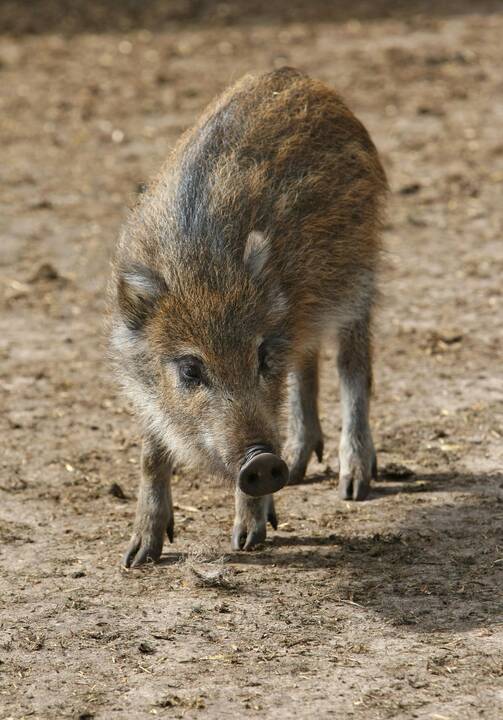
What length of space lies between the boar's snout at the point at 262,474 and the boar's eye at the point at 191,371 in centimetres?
55

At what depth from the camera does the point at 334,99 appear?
6.30 metres

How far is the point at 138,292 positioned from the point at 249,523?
3.25ft

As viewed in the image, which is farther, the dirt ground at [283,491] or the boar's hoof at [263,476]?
the boar's hoof at [263,476]

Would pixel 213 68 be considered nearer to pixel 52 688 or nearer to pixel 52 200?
pixel 52 200

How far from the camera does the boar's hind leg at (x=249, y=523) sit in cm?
537

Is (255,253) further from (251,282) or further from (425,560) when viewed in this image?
(425,560)

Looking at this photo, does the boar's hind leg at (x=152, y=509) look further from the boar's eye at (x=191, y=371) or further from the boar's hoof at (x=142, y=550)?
the boar's eye at (x=191, y=371)

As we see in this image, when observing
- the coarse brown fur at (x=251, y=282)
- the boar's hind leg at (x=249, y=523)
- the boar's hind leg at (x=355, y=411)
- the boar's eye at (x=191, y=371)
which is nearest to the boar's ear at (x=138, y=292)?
the coarse brown fur at (x=251, y=282)

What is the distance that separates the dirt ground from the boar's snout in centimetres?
48

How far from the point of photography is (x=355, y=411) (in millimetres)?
6070

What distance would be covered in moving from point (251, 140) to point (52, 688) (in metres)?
2.44

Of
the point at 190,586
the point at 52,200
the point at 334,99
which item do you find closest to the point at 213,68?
the point at 52,200

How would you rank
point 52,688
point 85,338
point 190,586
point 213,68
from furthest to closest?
1. point 213,68
2. point 85,338
3. point 190,586
4. point 52,688

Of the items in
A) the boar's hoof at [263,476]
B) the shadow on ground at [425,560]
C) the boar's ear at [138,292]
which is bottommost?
the shadow on ground at [425,560]
